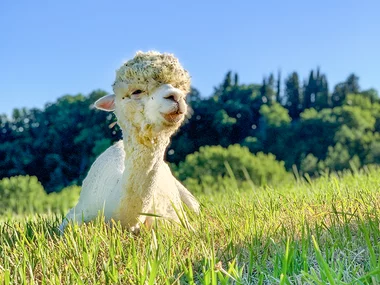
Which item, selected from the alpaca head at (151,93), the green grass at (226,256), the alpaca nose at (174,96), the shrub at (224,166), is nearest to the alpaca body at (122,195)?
the green grass at (226,256)

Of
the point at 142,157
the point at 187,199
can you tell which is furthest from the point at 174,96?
the point at 187,199

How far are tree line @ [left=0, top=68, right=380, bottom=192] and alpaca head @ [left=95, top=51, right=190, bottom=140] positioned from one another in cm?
2994

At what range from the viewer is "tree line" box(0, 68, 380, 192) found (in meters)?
36.3

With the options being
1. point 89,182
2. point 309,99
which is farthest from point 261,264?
point 309,99

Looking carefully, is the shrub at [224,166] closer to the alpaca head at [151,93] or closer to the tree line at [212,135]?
the tree line at [212,135]

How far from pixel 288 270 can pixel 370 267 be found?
30 cm

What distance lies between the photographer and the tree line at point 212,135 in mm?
36281

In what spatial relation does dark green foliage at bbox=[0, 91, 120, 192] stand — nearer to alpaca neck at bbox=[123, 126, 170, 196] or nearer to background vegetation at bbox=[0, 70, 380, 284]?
background vegetation at bbox=[0, 70, 380, 284]

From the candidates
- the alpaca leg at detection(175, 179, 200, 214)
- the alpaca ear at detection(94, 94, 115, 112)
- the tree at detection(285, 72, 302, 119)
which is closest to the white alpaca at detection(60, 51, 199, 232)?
the alpaca ear at detection(94, 94, 115, 112)

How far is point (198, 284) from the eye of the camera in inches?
73.4

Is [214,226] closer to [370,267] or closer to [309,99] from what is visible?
[370,267]

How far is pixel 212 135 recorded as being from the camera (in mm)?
44406

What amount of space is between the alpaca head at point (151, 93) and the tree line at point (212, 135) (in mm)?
29940

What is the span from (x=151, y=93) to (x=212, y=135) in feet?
138
